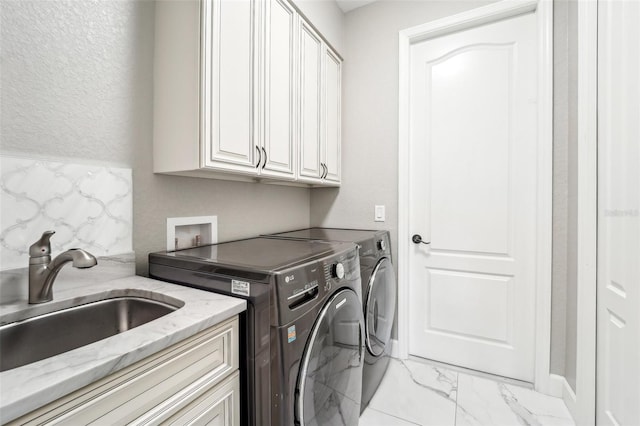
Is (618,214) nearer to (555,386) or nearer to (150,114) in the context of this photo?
(555,386)

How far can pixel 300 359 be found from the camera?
3.15 ft

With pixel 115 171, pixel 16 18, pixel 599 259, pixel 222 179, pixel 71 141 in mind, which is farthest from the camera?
pixel 222 179

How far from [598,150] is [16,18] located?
2.43 m

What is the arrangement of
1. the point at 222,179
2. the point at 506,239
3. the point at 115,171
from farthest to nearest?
the point at 506,239, the point at 222,179, the point at 115,171

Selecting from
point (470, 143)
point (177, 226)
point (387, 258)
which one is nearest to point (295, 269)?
point (177, 226)

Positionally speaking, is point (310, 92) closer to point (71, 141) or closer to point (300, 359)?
point (71, 141)

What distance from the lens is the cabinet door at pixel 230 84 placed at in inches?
45.7

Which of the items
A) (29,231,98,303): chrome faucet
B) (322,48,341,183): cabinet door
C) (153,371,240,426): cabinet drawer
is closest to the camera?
(153,371,240,426): cabinet drawer

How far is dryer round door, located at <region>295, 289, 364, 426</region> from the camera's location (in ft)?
3.24

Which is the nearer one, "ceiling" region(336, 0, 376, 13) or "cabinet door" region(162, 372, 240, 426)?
"cabinet door" region(162, 372, 240, 426)

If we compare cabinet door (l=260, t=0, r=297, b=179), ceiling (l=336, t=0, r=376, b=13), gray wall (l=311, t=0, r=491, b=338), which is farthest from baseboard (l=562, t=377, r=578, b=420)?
ceiling (l=336, t=0, r=376, b=13)

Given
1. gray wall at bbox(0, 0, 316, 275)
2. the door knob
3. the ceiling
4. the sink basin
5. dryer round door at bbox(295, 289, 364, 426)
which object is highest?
the ceiling

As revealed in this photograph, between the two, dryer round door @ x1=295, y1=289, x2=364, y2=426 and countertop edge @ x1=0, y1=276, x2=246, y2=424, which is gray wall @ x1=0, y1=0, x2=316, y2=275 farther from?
dryer round door @ x1=295, y1=289, x2=364, y2=426

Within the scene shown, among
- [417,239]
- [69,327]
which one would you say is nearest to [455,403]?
[417,239]
